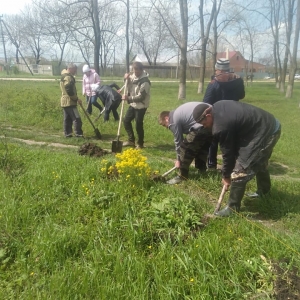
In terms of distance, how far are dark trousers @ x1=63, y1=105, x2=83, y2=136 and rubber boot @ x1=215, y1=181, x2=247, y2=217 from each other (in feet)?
16.1

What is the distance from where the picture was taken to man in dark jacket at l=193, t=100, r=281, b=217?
145 inches

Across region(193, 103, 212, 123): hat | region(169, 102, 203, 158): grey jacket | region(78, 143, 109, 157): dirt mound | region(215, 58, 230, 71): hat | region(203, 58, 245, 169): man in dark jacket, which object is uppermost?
region(215, 58, 230, 71): hat

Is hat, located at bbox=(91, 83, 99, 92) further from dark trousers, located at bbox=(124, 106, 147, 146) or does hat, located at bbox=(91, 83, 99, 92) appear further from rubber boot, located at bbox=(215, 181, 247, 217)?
rubber boot, located at bbox=(215, 181, 247, 217)

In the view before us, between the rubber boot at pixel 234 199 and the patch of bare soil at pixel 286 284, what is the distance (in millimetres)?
1151

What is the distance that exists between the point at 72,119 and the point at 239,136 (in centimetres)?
512

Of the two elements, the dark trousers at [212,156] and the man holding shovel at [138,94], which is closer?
the dark trousers at [212,156]

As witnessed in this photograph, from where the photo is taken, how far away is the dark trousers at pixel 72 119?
7.85 m

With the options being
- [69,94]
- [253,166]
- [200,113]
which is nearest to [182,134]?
[200,113]

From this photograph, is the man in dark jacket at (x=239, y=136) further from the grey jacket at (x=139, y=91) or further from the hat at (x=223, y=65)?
the grey jacket at (x=139, y=91)

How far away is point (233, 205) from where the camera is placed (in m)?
3.91

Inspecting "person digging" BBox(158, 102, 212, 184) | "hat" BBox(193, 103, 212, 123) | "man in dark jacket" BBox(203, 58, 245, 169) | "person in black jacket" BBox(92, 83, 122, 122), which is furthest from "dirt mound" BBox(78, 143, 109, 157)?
"person in black jacket" BBox(92, 83, 122, 122)

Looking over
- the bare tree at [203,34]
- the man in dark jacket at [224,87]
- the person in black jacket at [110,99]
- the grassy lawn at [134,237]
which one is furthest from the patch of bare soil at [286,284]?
the bare tree at [203,34]

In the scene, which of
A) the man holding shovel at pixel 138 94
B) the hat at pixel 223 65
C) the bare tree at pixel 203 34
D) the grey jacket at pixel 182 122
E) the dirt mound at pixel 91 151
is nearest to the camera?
the grey jacket at pixel 182 122

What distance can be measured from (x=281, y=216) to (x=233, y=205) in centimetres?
64
